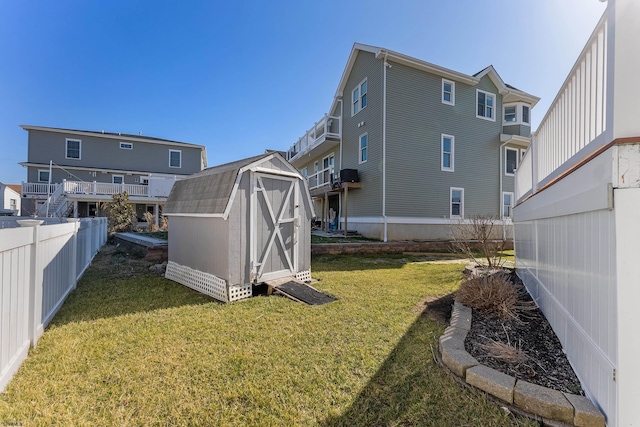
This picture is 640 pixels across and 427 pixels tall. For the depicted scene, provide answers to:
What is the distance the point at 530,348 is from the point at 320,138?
16.5 m

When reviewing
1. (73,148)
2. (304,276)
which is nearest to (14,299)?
(304,276)

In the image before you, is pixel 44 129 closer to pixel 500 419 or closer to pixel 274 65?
pixel 274 65

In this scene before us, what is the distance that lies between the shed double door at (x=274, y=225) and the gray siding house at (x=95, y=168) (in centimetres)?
1820

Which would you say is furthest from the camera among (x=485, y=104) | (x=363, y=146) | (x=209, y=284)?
(x=485, y=104)

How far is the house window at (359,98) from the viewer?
15.9 m

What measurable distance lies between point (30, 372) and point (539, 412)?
14.5 ft

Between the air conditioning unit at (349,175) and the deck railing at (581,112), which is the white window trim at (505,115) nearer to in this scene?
the air conditioning unit at (349,175)

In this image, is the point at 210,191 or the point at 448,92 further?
the point at 448,92

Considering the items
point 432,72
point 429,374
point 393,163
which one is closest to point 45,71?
point 393,163

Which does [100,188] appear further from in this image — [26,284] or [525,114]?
[525,114]

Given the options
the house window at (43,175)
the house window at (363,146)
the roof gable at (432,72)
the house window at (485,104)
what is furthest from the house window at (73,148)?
the house window at (485,104)

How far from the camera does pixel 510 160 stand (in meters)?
17.5

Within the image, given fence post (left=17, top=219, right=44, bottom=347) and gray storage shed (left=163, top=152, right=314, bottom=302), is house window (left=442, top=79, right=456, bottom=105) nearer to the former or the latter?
gray storage shed (left=163, top=152, right=314, bottom=302)

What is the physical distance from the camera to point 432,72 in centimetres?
1502
